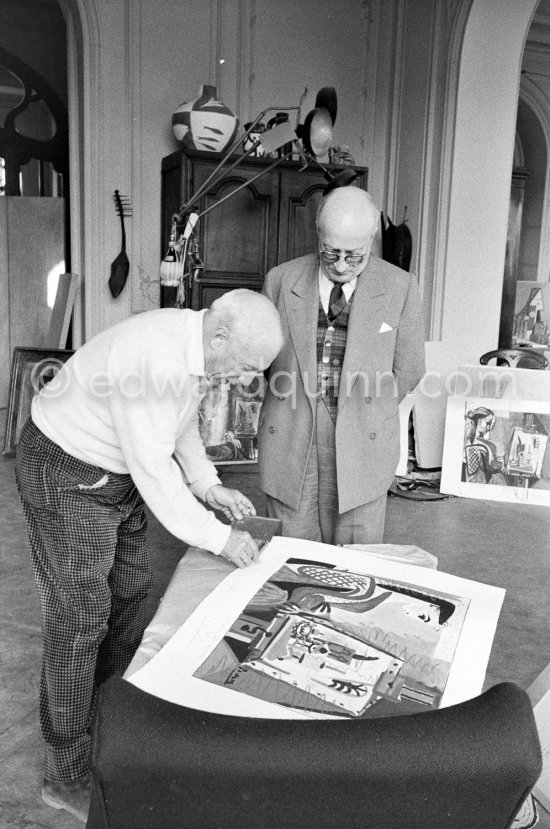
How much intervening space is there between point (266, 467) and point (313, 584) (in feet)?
3.05

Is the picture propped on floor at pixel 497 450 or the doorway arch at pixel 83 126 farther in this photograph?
the doorway arch at pixel 83 126

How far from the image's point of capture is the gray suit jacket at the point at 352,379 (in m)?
2.23

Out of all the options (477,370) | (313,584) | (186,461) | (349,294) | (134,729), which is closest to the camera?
(134,729)

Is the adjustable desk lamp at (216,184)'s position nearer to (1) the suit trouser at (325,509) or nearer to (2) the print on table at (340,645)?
(1) the suit trouser at (325,509)

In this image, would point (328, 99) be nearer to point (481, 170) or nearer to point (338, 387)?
point (481, 170)

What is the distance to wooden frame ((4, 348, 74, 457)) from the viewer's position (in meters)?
5.54

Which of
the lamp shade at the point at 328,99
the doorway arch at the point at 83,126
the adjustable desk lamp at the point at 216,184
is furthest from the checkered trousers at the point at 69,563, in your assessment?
the doorway arch at the point at 83,126

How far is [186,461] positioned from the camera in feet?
5.74

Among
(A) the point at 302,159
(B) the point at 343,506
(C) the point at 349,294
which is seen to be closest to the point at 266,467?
(B) the point at 343,506

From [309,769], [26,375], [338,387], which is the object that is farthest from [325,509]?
[26,375]

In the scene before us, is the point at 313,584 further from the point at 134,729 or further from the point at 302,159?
the point at 302,159

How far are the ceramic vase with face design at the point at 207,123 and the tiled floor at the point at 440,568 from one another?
2.23 meters

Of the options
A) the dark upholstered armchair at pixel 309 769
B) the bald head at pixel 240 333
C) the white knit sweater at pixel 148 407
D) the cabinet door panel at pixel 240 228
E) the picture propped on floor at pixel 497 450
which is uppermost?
the cabinet door panel at pixel 240 228

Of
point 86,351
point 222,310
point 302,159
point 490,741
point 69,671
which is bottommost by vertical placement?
point 69,671
